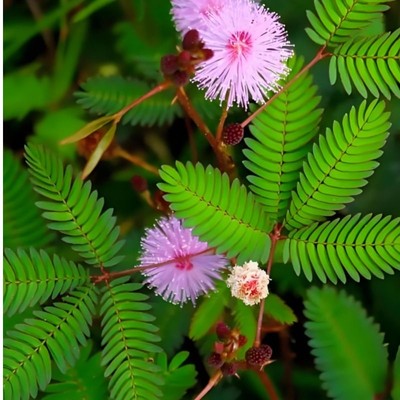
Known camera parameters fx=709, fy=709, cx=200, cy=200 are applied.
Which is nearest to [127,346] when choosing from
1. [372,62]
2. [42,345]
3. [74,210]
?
[42,345]

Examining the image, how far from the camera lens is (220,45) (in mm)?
1176

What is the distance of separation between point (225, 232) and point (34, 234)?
0.55 metres

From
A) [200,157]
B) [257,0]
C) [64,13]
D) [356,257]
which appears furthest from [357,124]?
[64,13]

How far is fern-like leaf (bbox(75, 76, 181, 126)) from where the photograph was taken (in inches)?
58.7

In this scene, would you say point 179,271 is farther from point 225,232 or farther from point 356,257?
point 356,257

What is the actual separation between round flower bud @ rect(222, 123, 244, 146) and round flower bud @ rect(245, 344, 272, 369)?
1.14 feet

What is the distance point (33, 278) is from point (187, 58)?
461 mm

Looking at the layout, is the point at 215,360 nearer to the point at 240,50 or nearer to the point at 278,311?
the point at 278,311

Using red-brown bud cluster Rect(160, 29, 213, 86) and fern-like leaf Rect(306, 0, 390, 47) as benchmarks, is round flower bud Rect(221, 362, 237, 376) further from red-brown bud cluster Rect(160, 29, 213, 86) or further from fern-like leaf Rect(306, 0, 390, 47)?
fern-like leaf Rect(306, 0, 390, 47)

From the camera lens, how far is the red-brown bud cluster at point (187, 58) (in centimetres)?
106

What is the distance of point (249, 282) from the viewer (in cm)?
116

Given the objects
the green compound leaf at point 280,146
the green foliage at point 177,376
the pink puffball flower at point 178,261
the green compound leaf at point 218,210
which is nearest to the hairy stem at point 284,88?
the green compound leaf at point 280,146

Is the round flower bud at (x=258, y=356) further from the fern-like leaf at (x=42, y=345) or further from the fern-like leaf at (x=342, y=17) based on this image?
the fern-like leaf at (x=342, y=17)

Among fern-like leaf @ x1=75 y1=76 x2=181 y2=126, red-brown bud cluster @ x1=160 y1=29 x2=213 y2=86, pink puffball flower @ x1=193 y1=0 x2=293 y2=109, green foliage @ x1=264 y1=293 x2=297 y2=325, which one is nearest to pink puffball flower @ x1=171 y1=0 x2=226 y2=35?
pink puffball flower @ x1=193 y1=0 x2=293 y2=109
